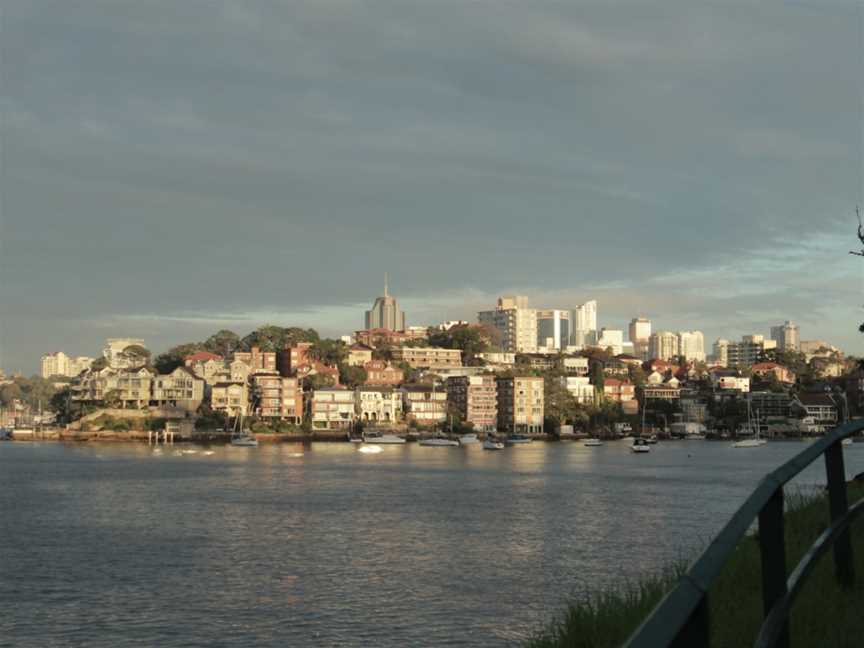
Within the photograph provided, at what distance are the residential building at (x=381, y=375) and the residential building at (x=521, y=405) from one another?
20.1 meters

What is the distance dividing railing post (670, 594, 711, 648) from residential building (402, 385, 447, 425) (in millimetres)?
171938

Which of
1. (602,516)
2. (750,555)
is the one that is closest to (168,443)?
(602,516)

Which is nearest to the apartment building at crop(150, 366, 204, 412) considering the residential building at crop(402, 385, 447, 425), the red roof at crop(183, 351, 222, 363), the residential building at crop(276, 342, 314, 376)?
the red roof at crop(183, 351, 222, 363)

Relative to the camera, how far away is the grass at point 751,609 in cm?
700

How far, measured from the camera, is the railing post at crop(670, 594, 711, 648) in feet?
9.55

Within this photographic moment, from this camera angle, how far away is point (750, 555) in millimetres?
12859

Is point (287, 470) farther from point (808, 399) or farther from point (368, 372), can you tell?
point (808, 399)

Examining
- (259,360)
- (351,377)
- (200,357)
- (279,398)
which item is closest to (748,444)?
(351,377)

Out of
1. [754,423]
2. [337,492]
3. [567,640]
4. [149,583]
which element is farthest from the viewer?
[754,423]

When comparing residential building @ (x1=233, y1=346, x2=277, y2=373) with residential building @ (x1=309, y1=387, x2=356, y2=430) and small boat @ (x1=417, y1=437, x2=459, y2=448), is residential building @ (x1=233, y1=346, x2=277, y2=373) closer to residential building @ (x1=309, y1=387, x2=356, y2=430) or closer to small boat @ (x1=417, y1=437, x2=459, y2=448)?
residential building @ (x1=309, y1=387, x2=356, y2=430)

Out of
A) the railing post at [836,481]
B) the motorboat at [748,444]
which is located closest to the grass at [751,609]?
the railing post at [836,481]

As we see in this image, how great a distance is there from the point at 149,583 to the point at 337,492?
32.7 meters

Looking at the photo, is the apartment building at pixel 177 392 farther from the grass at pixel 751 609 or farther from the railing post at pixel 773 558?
the railing post at pixel 773 558

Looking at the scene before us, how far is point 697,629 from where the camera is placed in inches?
118
